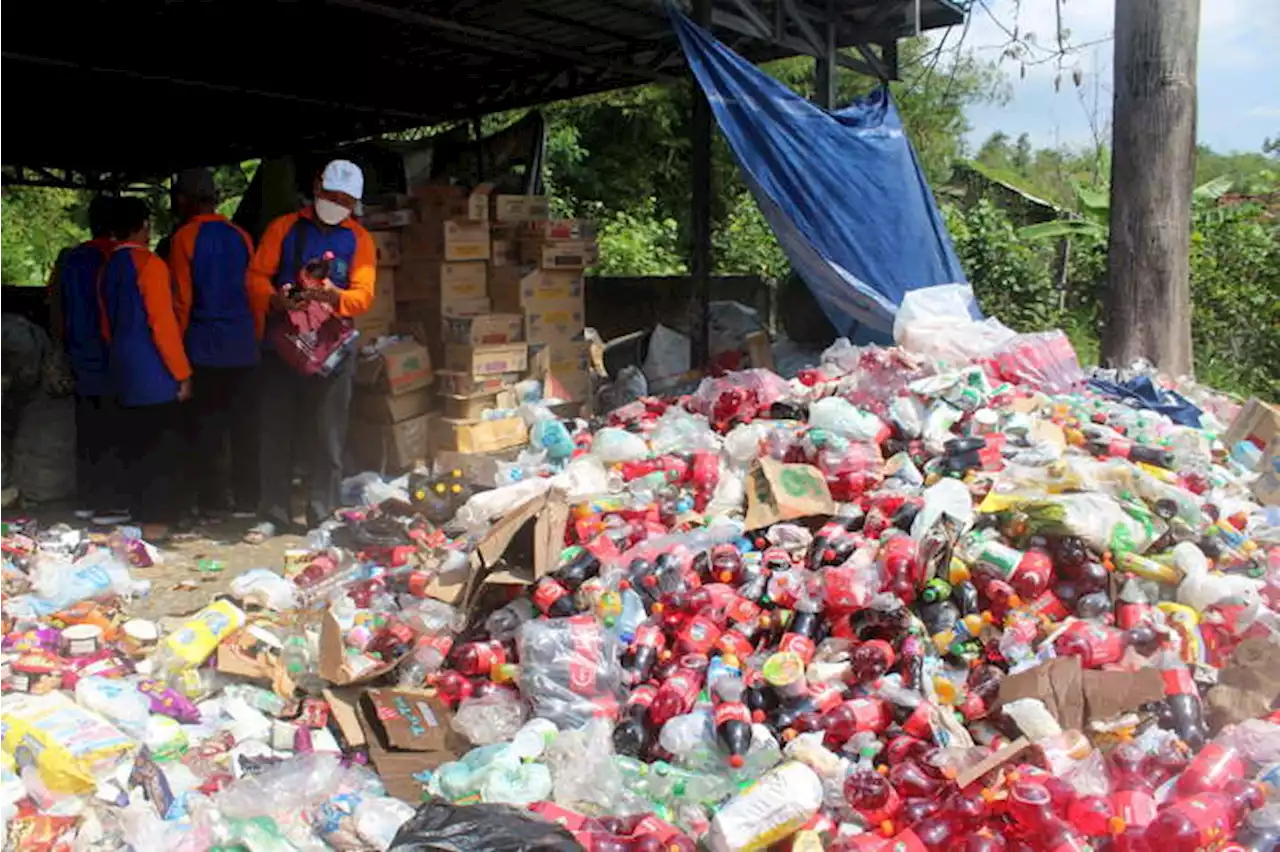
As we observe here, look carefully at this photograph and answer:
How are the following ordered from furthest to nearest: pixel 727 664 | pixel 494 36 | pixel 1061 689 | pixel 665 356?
pixel 665 356 → pixel 494 36 → pixel 727 664 → pixel 1061 689

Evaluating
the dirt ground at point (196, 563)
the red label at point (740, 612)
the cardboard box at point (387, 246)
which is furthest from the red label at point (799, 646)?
the cardboard box at point (387, 246)

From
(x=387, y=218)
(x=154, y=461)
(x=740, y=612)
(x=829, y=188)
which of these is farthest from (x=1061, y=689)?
(x=387, y=218)

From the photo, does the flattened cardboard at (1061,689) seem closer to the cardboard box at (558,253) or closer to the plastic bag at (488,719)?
the plastic bag at (488,719)

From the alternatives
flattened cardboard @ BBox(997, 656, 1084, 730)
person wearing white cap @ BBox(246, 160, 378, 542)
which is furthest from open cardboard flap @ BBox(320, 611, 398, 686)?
flattened cardboard @ BBox(997, 656, 1084, 730)

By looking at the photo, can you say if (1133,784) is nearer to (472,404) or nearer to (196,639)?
(196,639)

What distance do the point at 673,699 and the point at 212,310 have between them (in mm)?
3335

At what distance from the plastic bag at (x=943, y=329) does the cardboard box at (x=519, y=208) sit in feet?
8.29

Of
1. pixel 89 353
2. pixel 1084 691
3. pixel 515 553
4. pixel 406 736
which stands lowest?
pixel 406 736

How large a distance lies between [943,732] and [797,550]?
1146 mm

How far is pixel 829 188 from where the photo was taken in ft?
22.0

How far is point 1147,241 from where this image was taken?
21.7 feet

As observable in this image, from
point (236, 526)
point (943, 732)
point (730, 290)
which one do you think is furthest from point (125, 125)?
point (943, 732)

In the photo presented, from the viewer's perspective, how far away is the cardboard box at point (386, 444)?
6.40 m

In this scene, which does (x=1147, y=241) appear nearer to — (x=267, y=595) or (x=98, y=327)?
(x=267, y=595)
